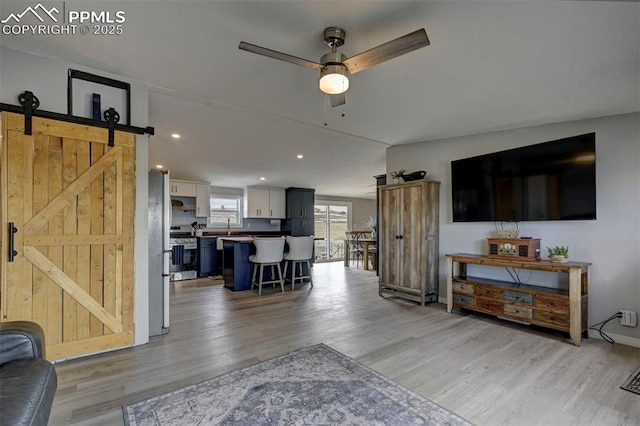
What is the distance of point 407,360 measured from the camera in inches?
98.2

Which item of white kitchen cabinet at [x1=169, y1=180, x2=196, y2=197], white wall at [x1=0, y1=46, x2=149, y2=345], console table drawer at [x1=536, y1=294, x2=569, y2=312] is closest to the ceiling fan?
white wall at [x1=0, y1=46, x2=149, y2=345]

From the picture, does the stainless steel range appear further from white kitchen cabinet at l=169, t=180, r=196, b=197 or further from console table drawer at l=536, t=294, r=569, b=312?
Answer: console table drawer at l=536, t=294, r=569, b=312

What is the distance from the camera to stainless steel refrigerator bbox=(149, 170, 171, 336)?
10.0 ft

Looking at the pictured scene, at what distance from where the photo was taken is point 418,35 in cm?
159

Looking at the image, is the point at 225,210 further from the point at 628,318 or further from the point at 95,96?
the point at 628,318

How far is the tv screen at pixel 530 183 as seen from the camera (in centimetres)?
301

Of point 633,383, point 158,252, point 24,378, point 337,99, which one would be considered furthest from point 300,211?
point 24,378

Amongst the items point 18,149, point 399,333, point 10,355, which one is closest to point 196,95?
point 18,149

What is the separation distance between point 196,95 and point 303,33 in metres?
1.45

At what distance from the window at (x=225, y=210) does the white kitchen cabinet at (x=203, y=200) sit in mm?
406

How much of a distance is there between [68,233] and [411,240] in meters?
3.85

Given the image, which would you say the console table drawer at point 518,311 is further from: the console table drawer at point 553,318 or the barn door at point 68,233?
the barn door at point 68,233

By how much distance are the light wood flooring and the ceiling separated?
2326 mm

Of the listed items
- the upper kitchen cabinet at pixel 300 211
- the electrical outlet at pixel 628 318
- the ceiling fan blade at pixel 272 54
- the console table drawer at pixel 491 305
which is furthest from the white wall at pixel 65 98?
the upper kitchen cabinet at pixel 300 211
